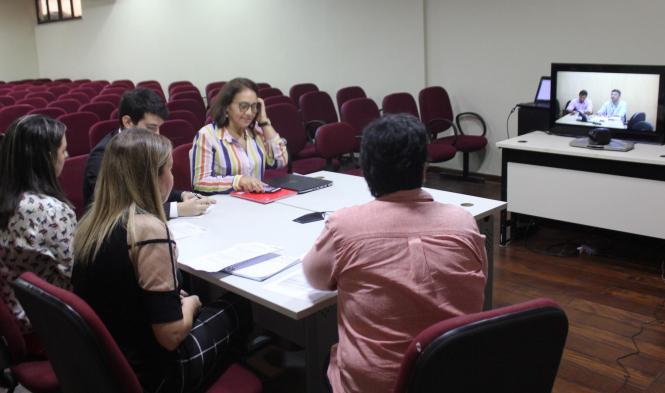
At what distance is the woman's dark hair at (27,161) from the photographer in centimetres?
199

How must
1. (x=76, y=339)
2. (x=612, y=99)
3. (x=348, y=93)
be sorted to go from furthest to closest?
(x=348, y=93) < (x=612, y=99) < (x=76, y=339)

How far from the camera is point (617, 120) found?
3879 millimetres

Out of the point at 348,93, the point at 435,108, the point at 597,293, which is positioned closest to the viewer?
the point at 597,293

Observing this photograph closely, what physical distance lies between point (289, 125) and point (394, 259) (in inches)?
158

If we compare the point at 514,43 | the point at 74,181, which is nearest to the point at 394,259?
the point at 74,181

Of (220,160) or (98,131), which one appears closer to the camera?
(220,160)

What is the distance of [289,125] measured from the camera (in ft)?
17.5

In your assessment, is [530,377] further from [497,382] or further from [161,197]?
[161,197]

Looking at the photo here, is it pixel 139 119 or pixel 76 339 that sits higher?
pixel 139 119

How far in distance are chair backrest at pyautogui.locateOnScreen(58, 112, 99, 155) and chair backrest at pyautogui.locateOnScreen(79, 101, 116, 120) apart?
0.88 m

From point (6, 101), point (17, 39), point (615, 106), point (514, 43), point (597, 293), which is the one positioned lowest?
point (597, 293)

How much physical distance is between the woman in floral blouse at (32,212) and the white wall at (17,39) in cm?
1242

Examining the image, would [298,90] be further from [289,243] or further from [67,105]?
Result: [289,243]

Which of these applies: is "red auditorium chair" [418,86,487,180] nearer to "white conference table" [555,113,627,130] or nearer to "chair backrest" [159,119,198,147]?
Answer: "white conference table" [555,113,627,130]
